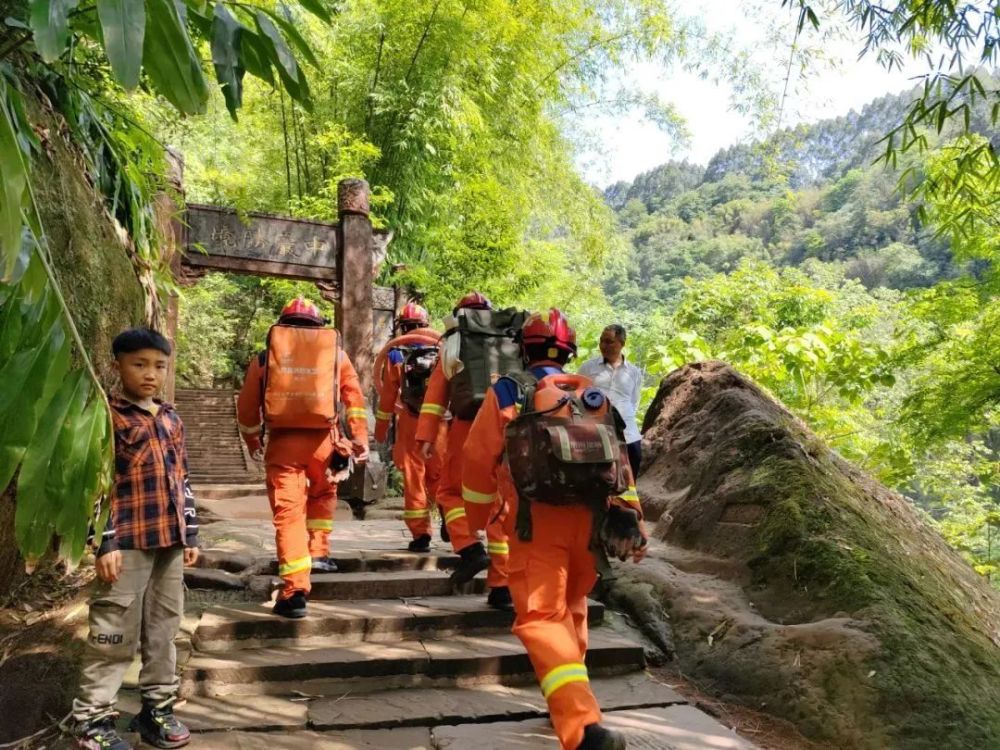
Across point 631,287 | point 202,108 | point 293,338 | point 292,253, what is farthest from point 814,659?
point 631,287

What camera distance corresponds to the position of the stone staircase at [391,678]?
3186mm

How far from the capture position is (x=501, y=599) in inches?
175

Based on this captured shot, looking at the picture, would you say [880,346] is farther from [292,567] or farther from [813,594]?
[292,567]

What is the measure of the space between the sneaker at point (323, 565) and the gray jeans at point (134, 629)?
1.68 metres

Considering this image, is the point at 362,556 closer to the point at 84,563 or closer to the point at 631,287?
the point at 84,563

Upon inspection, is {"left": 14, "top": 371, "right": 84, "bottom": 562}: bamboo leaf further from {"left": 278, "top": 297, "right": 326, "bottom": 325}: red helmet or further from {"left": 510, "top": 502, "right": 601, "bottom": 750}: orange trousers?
{"left": 278, "top": 297, "right": 326, "bottom": 325}: red helmet

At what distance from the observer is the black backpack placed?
19.0ft

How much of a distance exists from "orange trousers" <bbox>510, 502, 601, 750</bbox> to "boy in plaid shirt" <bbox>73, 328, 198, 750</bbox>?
4.73ft

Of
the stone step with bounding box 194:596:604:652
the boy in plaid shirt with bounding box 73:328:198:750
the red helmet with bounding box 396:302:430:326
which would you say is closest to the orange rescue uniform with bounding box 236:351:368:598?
the stone step with bounding box 194:596:604:652

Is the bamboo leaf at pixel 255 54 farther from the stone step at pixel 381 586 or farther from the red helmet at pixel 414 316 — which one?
the red helmet at pixel 414 316

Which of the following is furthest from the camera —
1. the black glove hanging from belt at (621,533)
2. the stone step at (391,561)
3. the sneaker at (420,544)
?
the sneaker at (420,544)

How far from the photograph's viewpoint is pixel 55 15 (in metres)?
1.23

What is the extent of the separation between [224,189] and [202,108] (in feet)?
43.5

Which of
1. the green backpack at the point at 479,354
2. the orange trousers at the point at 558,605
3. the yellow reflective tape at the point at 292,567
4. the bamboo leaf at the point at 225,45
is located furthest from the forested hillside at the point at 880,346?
the yellow reflective tape at the point at 292,567
